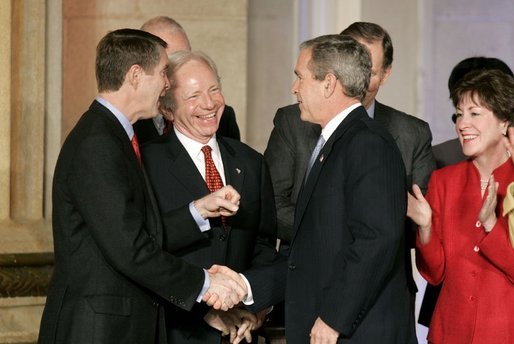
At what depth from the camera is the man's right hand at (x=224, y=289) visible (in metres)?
4.16

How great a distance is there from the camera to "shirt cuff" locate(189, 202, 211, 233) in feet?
14.0

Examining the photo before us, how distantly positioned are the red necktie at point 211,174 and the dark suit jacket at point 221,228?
0.03 m

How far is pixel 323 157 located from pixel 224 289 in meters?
0.57

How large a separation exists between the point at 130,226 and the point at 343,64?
886 mm

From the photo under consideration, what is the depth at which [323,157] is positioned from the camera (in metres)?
4.06

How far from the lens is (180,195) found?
14.5ft

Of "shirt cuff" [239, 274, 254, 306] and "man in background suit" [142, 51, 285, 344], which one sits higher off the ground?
"man in background suit" [142, 51, 285, 344]

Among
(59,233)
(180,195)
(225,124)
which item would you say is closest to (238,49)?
(225,124)

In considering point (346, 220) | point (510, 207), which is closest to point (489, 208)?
point (510, 207)

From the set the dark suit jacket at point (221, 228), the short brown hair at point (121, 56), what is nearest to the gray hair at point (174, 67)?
the dark suit jacket at point (221, 228)

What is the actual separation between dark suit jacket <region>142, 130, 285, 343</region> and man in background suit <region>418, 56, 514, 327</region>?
782 mm

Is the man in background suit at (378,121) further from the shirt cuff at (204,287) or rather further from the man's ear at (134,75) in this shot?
the man's ear at (134,75)

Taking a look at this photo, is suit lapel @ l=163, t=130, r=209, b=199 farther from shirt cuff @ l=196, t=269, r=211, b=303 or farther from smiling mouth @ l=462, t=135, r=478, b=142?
smiling mouth @ l=462, t=135, r=478, b=142

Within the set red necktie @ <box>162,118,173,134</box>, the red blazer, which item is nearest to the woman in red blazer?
the red blazer
